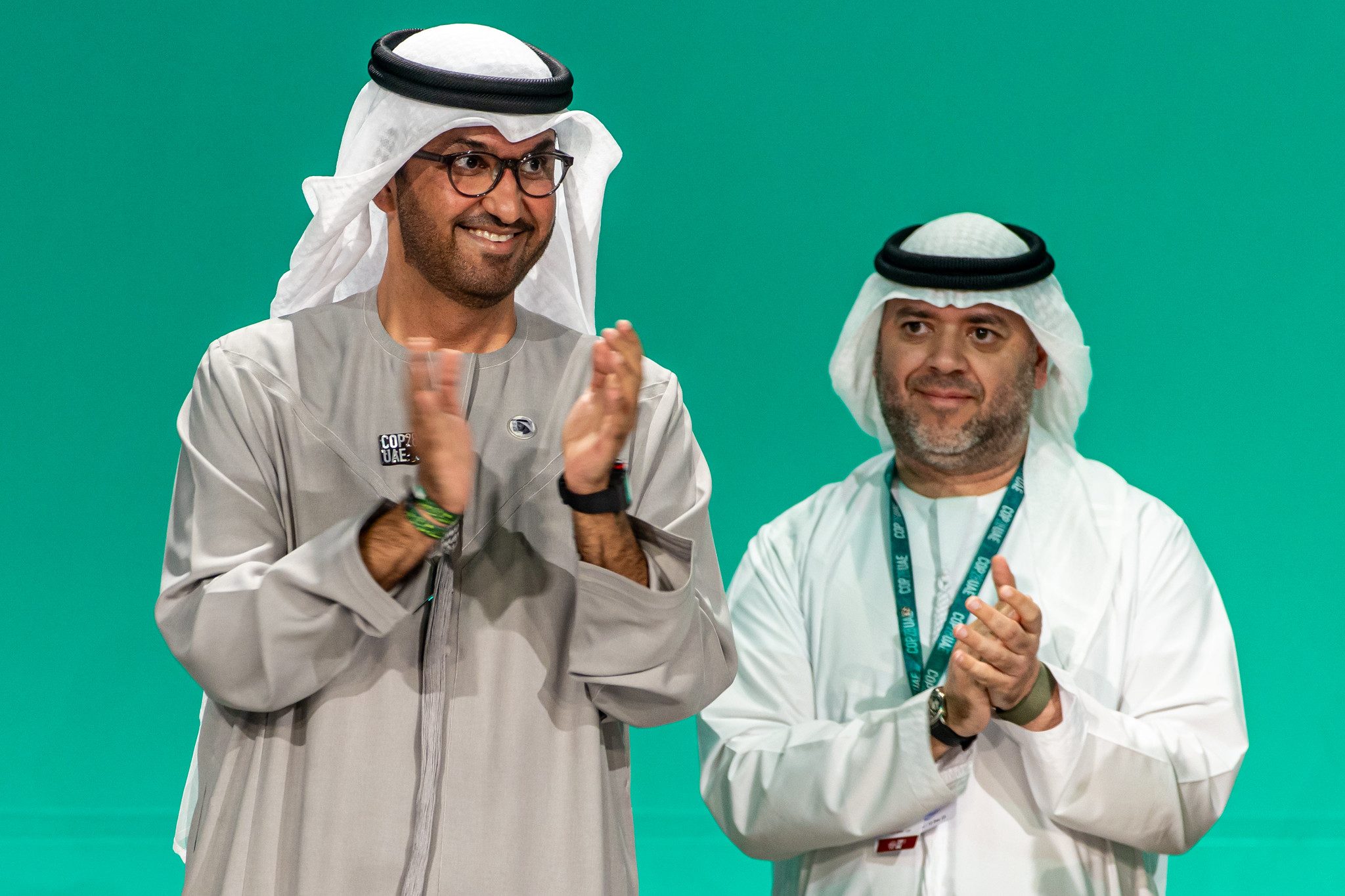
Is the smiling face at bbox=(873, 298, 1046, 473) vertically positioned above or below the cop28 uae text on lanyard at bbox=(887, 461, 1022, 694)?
above

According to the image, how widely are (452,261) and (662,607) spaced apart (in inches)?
20.5

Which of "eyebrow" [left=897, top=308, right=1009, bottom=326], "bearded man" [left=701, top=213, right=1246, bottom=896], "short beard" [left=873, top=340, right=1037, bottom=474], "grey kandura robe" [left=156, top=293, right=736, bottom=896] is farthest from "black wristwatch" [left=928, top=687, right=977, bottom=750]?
"eyebrow" [left=897, top=308, right=1009, bottom=326]

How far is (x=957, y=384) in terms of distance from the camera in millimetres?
3133

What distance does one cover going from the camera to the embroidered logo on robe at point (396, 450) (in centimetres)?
220

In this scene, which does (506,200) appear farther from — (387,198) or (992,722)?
(992,722)

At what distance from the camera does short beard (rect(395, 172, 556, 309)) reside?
7.16 feet

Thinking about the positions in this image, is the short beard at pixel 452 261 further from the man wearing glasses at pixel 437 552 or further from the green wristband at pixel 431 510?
the green wristband at pixel 431 510

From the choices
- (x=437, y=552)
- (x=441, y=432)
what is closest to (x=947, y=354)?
(x=437, y=552)

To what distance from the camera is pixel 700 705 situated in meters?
2.19

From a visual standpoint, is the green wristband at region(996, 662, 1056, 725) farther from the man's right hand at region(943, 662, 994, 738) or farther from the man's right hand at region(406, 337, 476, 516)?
the man's right hand at region(406, 337, 476, 516)

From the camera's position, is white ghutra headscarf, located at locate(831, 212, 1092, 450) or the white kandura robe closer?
the white kandura robe

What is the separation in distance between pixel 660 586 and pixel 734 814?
92cm

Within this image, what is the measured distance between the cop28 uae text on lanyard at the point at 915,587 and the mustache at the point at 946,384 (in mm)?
186

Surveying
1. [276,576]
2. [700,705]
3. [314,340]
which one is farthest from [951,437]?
[276,576]
